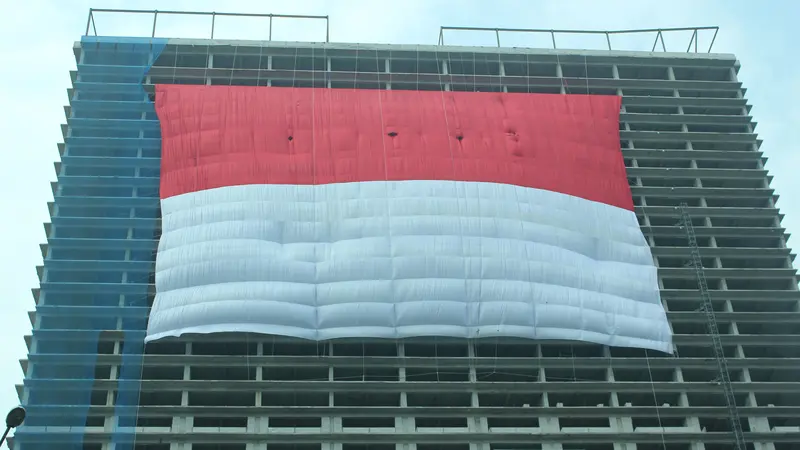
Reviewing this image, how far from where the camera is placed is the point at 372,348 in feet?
241

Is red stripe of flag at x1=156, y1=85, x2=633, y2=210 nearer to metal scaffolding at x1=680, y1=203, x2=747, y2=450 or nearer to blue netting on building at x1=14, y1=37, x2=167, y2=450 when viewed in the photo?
blue netting on building at x1=14, y1=37, x2=167, y2=450

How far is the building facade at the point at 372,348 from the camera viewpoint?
222 feet

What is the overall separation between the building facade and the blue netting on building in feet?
0.43

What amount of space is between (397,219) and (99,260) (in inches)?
809

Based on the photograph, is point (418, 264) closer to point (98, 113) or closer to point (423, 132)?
point (423, 132)

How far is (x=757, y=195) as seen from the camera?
83250 millimetres

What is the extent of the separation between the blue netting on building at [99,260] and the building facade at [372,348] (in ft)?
0.43

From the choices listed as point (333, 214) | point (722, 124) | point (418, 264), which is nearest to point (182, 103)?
point (333, 214)

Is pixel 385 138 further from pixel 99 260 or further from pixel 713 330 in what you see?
pixel 713 330

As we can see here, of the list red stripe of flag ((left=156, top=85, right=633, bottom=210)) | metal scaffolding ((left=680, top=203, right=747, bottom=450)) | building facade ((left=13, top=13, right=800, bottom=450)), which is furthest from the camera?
red stripe of flag ((left=156, top=85, right=633, bottom=210))

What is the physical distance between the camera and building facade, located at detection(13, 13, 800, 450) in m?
67.6

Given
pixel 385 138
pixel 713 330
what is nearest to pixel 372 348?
pixel 385 138

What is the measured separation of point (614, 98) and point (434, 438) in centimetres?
3264

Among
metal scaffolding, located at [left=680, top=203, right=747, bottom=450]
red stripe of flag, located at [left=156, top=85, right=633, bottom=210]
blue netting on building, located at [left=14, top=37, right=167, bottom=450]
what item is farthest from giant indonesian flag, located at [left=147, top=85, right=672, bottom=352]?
metal scaffolding, located at [left=680, top=203, right=747, bottom=450]
